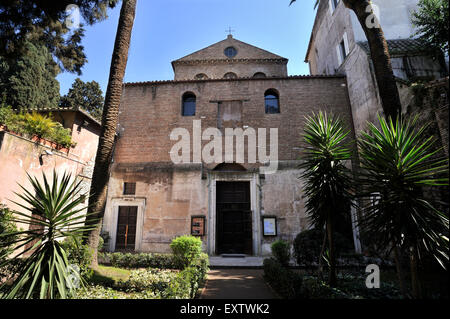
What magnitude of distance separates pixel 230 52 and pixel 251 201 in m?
13.9

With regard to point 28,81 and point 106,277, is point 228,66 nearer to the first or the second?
point 28,81

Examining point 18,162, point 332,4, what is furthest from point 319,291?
point 332,4

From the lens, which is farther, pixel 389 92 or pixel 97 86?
pixel 97 86

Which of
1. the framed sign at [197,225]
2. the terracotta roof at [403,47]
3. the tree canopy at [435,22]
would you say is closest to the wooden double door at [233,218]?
the framed sign at [197,225]

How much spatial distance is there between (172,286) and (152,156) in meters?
11.0

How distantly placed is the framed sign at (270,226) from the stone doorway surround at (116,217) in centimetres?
672

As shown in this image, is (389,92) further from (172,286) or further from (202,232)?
(202,232)

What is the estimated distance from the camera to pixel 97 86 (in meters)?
31.6

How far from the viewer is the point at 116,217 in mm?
13797

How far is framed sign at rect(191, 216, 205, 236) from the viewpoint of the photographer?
1312cm

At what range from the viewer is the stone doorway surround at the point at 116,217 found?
13.3 meters

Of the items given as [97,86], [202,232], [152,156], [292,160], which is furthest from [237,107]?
[97,86]

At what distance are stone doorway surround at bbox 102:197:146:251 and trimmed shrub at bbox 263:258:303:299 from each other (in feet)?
27.7

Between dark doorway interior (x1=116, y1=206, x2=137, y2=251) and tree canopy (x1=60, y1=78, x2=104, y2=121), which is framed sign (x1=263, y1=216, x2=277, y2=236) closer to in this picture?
dark doorway interior (x1=116, y1=206, x2=137, y2=251)
